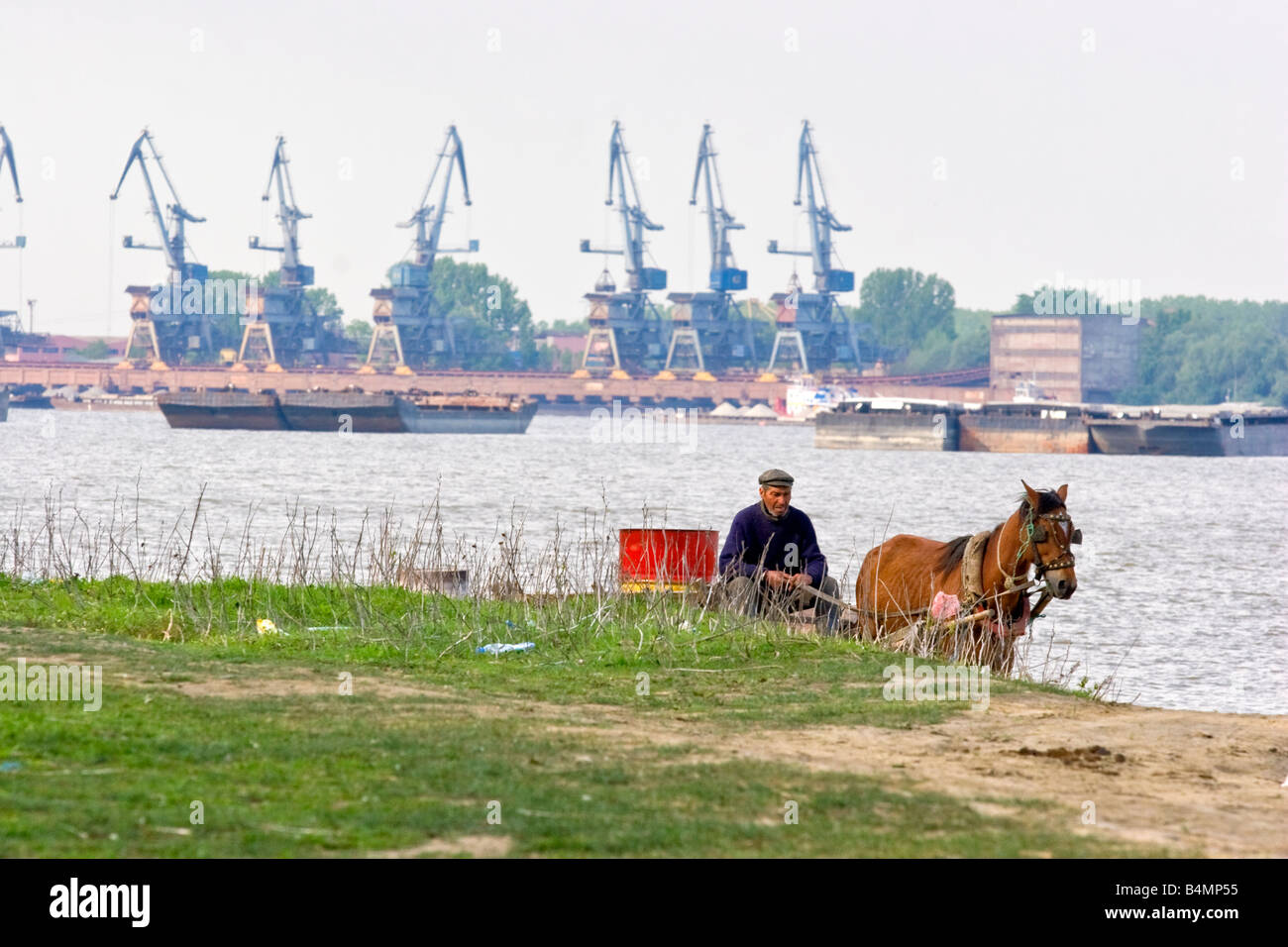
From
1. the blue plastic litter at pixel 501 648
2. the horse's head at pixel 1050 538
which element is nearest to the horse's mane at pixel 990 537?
the horse's head at pixel 1050 538

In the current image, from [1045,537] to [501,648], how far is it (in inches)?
149

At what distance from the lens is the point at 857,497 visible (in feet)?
193

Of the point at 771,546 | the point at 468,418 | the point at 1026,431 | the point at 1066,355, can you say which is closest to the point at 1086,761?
the point at 771,546

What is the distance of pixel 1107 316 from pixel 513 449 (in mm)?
91608

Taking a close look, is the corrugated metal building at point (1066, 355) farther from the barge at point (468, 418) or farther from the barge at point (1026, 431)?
the barge at point (468, 418)

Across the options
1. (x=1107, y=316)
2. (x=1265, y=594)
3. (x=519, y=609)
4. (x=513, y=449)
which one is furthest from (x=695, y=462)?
(x=1107, y=316)

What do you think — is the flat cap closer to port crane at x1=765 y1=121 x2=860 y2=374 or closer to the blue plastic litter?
the blue plastic litter

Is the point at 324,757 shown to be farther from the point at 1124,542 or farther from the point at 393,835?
the point at 1124,542

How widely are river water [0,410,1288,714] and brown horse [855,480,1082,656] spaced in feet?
1.97

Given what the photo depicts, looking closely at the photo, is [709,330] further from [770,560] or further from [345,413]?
[770,560]

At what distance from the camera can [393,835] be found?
6.47m

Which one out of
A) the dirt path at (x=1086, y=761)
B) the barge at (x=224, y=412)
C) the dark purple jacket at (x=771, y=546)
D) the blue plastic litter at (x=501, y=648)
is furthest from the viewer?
the barge at (x=224, y=412)

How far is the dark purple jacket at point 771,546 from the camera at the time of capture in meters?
13.6

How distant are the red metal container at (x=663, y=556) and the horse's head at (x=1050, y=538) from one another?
3896mm
